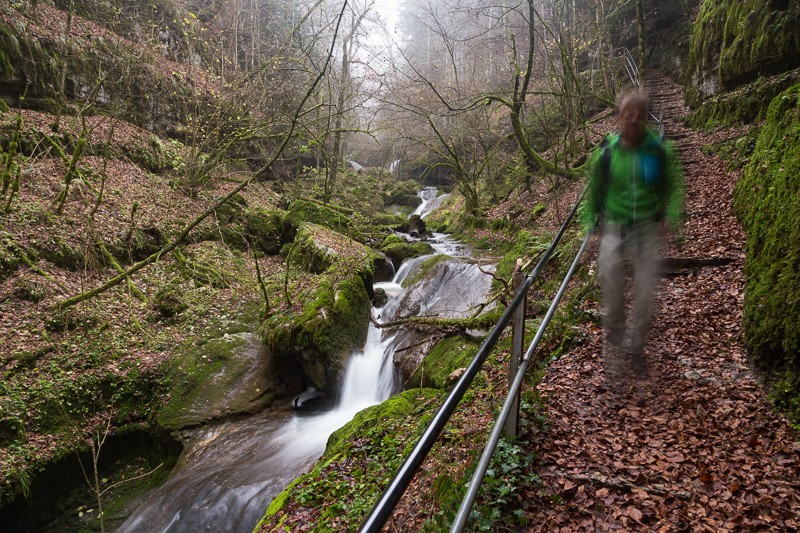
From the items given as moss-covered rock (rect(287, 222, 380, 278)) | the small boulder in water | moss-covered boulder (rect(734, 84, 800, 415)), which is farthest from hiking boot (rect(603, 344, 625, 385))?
moss-covered rock (rect(287, 222, 380, 278))

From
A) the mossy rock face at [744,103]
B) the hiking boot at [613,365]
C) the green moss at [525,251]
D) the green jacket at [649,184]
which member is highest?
the mossy rock face at [744,103]

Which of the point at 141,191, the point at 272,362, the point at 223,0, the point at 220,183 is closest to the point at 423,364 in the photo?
the point at 272,362

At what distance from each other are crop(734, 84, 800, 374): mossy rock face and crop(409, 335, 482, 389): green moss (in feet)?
10.5

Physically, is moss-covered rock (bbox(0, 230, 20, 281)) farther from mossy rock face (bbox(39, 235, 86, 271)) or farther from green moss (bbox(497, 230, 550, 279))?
green moss (bbox(497, 230, 550, 279))

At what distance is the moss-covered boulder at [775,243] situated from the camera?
124 inches

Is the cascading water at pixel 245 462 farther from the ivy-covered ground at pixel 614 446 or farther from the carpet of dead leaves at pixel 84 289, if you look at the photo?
the carpet of dead leaves at pixel 84 289

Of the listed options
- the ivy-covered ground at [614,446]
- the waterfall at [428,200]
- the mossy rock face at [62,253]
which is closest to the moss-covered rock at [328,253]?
the mossy rock face at [62,253]

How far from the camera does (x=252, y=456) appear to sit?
6.64 m

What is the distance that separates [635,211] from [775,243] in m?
1.92

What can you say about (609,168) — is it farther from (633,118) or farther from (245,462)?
(245,462)

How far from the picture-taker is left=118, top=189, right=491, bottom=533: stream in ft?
18.0

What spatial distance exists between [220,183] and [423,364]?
45.6ft

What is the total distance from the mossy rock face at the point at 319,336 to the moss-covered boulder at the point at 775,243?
6.85 m

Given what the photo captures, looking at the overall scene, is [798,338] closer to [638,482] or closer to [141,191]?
[638,482]
